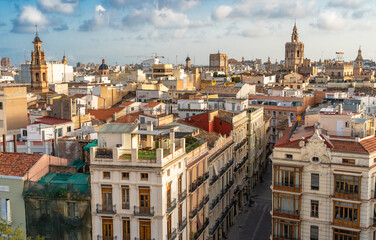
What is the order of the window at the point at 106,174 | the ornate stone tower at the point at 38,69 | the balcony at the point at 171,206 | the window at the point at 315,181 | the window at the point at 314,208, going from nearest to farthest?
the window at the point at 106,174, the balcony at the point at 171,206, the window at the point at 315,181, the window at the point at 314,208, the ornate stone tower at the point at 38,69

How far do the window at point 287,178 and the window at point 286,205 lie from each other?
25.8 inches

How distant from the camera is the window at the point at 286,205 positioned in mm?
34500

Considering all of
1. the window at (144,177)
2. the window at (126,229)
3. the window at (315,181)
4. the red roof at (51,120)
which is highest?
the red roof at (51,120)

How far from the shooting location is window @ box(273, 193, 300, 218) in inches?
1358

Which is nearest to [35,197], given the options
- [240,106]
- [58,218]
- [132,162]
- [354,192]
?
[58,218]

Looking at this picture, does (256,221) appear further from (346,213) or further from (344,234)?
(346,213)

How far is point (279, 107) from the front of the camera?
79188 millimetres

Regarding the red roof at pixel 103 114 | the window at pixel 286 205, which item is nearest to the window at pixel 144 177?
the window at pixel 286 205

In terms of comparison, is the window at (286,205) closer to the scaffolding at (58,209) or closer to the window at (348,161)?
the window at (348,161)

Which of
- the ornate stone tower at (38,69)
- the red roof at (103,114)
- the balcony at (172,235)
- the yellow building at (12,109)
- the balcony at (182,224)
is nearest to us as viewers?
the balcony at (172,235)

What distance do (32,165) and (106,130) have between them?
571cm

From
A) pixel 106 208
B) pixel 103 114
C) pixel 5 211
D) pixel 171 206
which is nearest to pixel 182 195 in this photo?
pixel 171 206

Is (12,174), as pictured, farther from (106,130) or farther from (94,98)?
(94,98)

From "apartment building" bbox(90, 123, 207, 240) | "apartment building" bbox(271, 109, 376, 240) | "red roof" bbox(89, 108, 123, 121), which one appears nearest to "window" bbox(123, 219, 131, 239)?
"apartment building" bbox(90, 123, 207, 240)
